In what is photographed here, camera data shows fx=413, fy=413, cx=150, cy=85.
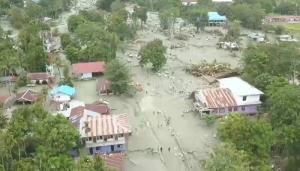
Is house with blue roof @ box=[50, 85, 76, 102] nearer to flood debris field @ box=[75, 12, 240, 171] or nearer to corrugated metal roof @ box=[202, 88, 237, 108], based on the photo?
flood debris field @ box=[75, 12, 240, 171]

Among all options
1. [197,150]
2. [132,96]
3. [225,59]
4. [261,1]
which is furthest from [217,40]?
[197,150]

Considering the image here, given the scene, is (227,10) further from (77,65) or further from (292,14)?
(77,65)

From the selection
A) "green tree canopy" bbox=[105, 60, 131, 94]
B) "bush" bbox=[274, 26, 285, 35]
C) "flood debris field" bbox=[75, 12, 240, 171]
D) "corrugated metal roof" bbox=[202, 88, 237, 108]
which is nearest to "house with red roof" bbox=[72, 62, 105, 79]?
"flood debris field" bbox=[75, 12, 240, 171]

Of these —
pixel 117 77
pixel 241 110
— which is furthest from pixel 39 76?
pixel 241 110

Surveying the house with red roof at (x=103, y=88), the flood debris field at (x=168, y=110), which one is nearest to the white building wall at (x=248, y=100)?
the flood debris field at (x=168, y=110)

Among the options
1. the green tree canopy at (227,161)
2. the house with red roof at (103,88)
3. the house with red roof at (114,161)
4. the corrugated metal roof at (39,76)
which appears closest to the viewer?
the green tree canopy at (227,161)

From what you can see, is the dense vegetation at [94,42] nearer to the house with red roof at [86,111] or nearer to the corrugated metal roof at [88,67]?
the corrugated metal roof at [88,67]

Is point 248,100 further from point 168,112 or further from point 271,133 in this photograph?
point 271,133
